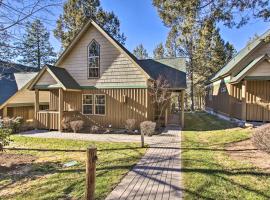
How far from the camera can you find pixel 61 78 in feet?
46.3

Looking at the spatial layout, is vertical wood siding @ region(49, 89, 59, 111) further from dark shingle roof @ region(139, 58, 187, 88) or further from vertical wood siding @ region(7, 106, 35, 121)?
dark shingle roof @ region(139, 58, 187, 88)

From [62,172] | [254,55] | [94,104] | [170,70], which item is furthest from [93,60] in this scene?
[254,55]

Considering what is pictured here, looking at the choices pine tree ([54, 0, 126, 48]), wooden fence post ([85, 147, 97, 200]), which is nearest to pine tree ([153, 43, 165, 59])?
pine tree ([54, 0, 126, 48])

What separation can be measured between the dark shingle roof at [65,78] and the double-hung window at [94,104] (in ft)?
3.30

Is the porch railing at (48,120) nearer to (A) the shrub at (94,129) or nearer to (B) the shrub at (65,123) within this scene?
(B) the shrub at (65,123)

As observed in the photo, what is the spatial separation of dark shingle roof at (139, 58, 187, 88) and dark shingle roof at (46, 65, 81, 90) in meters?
4.83

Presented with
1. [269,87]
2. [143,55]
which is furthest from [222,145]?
[143,55]

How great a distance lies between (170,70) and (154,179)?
12.7m

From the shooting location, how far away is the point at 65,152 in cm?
921

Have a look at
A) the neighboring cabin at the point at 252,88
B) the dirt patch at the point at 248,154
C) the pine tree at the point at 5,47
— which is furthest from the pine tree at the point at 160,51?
the pine tree at the point at 5,47

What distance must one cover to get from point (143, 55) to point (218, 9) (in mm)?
47116

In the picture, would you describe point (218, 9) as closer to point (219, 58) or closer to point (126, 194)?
point (126, 194)

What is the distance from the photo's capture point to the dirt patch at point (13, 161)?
764 cm

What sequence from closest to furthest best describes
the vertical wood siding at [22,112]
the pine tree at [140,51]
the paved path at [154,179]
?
the paved path at [154,179] → the vertical wood siding at [22,112] → the pine tree at [140,51]
